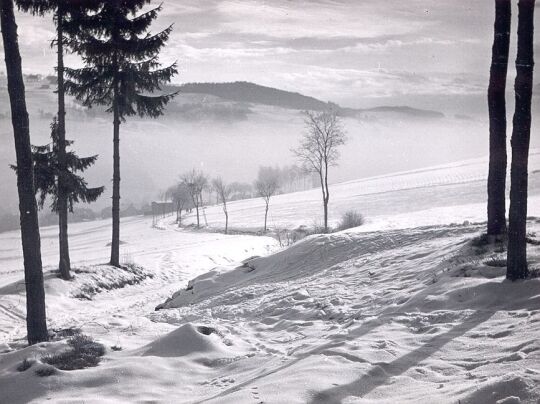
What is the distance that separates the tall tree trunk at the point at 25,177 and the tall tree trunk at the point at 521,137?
8967 millimetres

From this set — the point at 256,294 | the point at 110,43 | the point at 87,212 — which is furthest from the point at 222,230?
the point at 87,212

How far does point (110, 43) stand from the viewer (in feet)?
60.8

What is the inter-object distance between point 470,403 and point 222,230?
58446 mm

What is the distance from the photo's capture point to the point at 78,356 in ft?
22.9

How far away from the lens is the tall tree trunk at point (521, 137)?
7543mm

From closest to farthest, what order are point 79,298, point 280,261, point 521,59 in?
point 521,59
point 280,261
point 79,298

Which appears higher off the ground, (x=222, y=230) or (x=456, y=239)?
(x=456, y=239)

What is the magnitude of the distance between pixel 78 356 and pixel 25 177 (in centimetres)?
368

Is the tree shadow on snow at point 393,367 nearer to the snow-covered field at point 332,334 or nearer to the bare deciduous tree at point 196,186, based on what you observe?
the snow-covered field at point 332,334

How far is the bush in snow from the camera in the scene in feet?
21.9

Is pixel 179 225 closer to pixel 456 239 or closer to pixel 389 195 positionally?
pixel 389 195

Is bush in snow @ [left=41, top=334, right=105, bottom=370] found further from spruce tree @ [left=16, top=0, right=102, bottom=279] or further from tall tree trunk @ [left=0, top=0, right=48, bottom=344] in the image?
spruce tree @ [left=16, top=0, right=102, bottom=279]

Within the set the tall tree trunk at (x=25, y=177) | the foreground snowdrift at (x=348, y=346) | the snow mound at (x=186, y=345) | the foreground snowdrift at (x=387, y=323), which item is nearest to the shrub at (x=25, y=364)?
the foreground snowdrift at (x=348, y=346)

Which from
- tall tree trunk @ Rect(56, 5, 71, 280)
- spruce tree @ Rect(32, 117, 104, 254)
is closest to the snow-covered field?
tall tree trunk @ Rect(56, 5, 71, 280)
